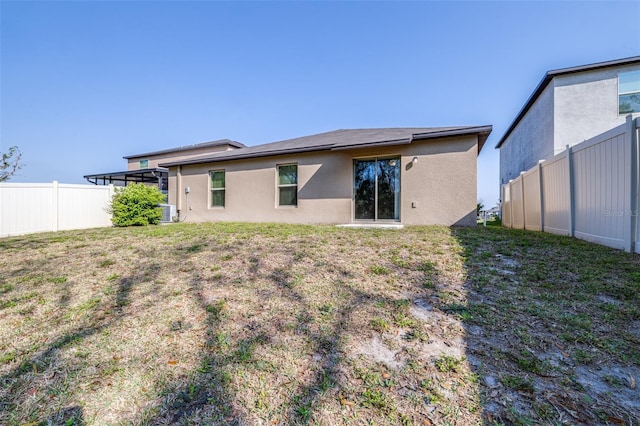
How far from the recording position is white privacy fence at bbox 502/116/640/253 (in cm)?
362

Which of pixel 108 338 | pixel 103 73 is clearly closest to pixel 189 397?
pixel 108 338

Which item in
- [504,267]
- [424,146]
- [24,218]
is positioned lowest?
[504,267]

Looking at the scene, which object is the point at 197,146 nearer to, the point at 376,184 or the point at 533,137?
the point at 376,184

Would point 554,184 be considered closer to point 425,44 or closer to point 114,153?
point 425,44

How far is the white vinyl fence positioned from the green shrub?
62cm

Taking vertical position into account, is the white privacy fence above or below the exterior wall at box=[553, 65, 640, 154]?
below

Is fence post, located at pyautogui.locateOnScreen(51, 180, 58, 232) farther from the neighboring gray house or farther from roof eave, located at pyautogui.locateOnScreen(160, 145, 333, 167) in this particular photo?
the neighboring gray house

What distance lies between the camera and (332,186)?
920cm

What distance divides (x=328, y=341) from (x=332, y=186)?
24.2ft

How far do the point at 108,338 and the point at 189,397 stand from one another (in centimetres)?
114

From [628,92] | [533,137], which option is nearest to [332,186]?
[533,137]

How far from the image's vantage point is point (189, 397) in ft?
5.35

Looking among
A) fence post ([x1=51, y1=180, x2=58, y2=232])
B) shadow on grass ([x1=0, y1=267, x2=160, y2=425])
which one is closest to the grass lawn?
shadow on grass ([x1=0, y1=267, x2=160, y2=425])

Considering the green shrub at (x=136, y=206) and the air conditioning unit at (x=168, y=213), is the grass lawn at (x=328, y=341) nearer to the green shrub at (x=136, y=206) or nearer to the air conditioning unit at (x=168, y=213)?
the green shrub at (x=136, y=206)
